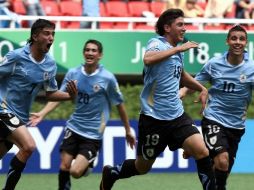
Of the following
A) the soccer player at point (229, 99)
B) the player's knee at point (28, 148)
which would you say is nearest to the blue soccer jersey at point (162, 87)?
the soccer player at point (229, 99)

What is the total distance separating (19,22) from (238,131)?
27.3ft

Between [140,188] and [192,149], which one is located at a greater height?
[192,149]

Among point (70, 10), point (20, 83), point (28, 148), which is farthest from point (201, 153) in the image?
point (70, 10)

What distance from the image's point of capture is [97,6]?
19516 mm

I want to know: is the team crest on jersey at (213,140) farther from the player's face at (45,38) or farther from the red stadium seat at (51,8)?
the red stadium seat at (51,8)

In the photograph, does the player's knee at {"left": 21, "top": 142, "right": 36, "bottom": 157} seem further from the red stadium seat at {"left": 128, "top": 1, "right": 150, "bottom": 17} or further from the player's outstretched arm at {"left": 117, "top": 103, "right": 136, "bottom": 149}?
the red stadium seat at {"left": 128, "top": 1, "right": 150, "bottom": 17}

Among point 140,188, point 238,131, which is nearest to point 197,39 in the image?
point 140,188

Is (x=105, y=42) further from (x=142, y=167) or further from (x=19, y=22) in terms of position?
(x=142, y=167)

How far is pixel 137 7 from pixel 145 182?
21.8 feet

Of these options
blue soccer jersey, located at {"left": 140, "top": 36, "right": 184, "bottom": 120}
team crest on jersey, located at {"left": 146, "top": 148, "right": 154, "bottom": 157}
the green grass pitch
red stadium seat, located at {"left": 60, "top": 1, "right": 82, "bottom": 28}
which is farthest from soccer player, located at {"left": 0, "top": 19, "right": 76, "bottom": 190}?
red stadium seat, located at {"left": 60, "top": 1, "right": 82, "bottom": 28}

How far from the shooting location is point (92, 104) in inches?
499

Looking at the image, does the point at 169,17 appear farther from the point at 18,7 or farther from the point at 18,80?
the point at 18,7

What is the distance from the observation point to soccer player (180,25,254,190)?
11797 mm

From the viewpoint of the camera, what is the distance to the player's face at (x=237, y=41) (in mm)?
11672
